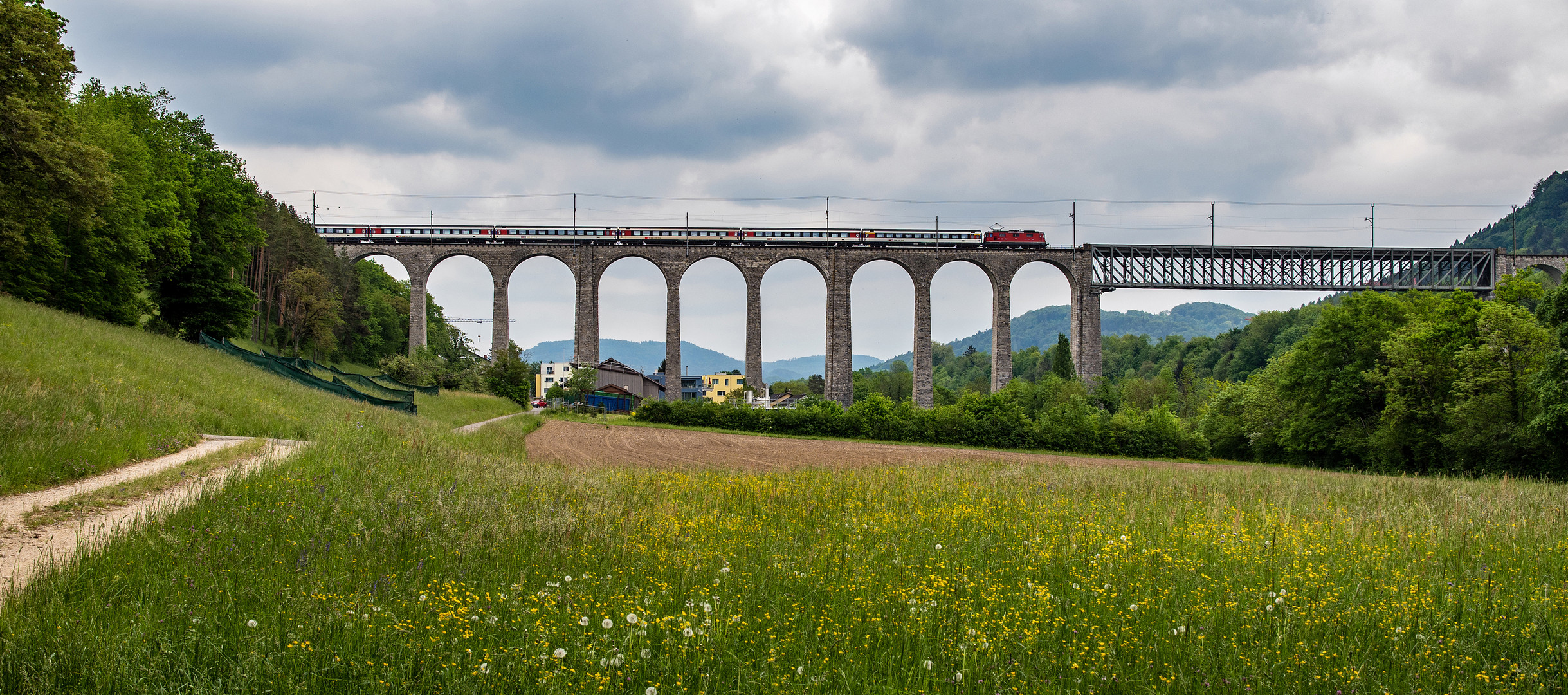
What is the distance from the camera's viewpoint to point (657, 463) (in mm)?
19891

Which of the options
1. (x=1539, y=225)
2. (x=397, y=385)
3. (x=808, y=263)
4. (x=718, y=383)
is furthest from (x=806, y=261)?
(x=1539, y=225)

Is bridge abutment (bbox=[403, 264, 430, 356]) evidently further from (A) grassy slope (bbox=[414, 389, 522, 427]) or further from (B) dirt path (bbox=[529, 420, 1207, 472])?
(B) dirt path (bbox=[529, 420, 1207, 472])

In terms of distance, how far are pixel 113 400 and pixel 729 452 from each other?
56.1ft

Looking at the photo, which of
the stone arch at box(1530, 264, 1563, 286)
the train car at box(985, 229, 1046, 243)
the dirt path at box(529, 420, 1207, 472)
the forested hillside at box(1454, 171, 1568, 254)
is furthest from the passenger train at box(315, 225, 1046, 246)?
the forested hillside at box(1454, 171, 1568, 254)

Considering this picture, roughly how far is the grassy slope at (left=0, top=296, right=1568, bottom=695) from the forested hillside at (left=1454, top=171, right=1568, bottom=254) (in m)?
167

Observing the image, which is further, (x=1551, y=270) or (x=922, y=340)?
(x=1551, y=270)

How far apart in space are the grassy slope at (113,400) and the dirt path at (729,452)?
19.9 feet

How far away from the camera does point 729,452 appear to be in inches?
1049

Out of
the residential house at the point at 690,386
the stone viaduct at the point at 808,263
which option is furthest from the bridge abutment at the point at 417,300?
the residential house at the point at 690,386

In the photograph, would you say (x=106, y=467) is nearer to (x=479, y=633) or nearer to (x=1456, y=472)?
(x=479, y=633)

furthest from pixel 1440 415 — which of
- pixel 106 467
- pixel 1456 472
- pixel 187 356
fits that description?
pixel 187 356

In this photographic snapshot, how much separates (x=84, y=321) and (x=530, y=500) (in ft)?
71.9

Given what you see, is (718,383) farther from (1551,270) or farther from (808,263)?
(1551,270)

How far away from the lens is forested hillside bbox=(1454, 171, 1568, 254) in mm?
129500
